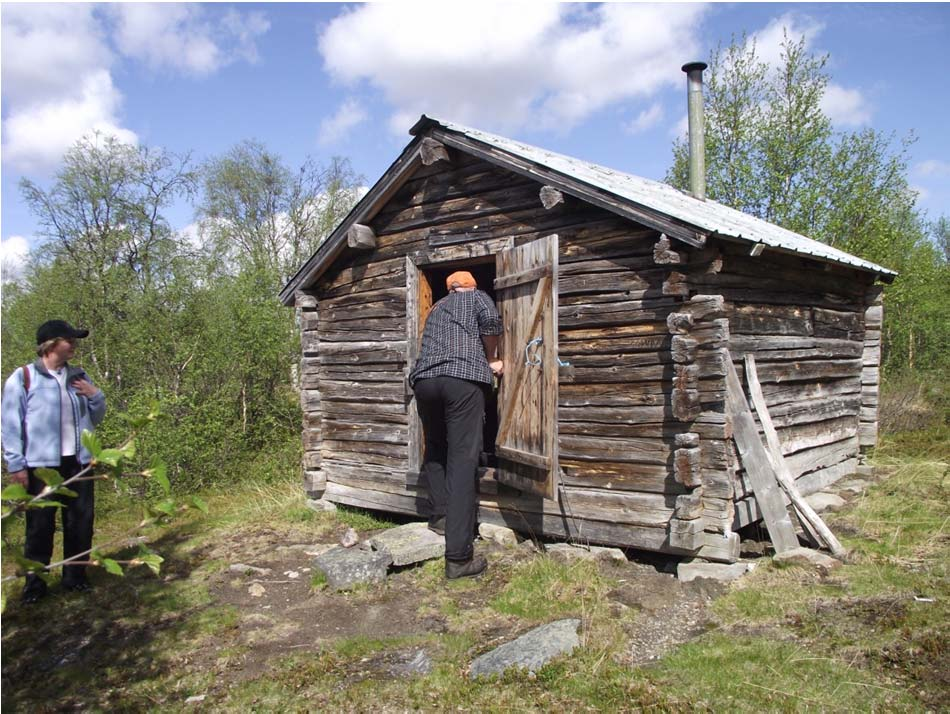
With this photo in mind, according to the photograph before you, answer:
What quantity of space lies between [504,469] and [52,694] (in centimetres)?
352

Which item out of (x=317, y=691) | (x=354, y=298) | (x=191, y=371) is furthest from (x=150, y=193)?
(x=317, y=691)

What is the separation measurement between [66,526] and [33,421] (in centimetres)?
87

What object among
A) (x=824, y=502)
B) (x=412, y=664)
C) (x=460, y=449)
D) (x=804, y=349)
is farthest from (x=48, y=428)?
(x=824, y=502)

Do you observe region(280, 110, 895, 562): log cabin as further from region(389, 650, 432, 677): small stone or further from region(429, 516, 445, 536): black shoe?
region(389, 650, 432, 677): small stone

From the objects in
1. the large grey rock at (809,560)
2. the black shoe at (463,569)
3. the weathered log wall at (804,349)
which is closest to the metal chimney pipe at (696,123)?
the weathered log wall at (804,349)

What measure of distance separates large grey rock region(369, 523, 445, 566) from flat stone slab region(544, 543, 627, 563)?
0.97m

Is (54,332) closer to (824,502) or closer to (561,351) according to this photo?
(561,351)

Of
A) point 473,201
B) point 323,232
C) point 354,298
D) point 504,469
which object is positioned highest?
point 323,232

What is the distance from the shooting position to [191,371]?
9773 mm

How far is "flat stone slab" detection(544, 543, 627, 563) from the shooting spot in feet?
18.3

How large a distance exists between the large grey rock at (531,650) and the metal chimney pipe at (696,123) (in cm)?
686

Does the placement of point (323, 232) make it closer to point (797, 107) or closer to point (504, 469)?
point (797, 107)

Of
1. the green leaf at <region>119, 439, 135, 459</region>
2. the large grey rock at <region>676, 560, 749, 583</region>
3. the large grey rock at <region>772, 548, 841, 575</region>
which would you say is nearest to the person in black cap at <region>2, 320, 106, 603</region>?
the green leaf at <region>119, 439, 135, 459</region>

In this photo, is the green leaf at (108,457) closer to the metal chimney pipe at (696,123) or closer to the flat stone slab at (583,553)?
the flat stone slab at (583,553)
